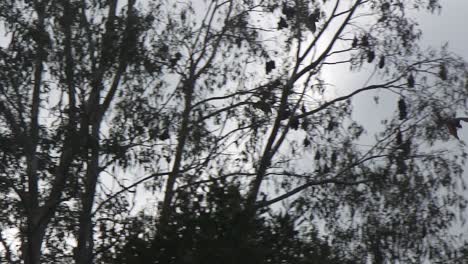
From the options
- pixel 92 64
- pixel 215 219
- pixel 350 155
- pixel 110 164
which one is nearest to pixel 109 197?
pixel 110 164

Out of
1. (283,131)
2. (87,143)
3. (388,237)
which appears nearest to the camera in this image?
(87,143)

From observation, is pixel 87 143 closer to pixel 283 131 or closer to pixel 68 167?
pixel 68 167

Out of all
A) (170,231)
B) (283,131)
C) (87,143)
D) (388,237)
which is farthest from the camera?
(388,237)

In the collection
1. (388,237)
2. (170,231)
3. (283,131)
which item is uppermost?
(283,131)

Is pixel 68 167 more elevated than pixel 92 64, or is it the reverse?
A: pixel 92 64

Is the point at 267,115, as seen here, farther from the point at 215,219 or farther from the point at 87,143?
the point at 215,219

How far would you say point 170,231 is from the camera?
1552 cm

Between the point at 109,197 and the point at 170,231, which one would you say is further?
the point at 109,197

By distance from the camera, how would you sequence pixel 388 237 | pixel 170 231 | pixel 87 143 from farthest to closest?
pixel 388 237
pixel 87 143
pixel 170 231

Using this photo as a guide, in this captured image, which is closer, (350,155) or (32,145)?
(32,145)

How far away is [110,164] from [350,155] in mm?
5037

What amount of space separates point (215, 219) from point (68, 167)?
4174 mm

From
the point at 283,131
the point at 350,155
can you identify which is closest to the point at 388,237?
the point at 350,155

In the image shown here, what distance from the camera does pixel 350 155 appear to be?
21141 millimetres
